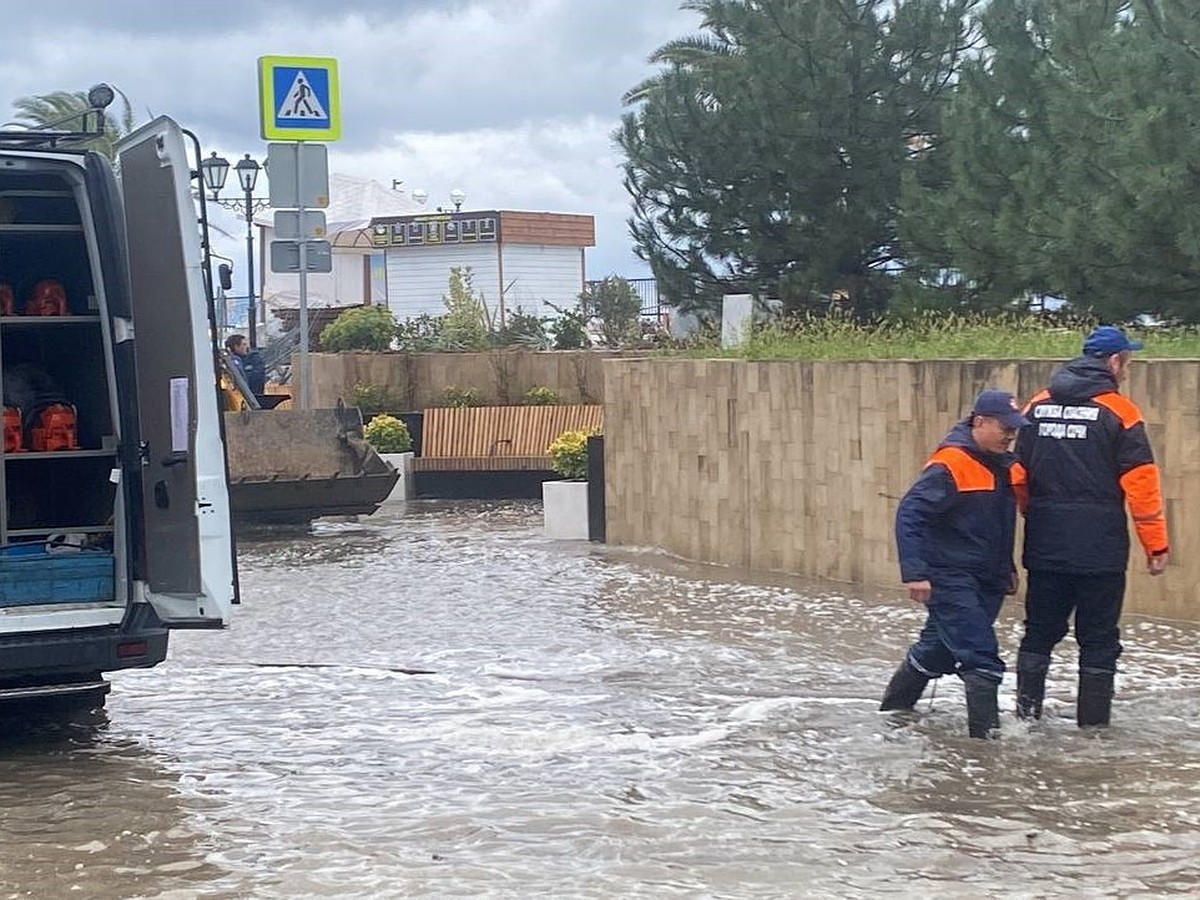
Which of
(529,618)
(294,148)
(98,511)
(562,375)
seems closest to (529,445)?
(562,375)

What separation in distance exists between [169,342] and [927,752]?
3656 millimetres

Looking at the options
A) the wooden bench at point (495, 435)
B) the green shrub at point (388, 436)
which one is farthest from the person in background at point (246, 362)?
the wooden bench at point (495, 435)

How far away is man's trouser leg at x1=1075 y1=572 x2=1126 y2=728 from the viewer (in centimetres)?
767

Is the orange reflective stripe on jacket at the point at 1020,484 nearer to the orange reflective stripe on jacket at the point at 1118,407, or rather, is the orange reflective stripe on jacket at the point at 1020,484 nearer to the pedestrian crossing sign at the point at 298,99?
the orange reflective stripe on jacket at the point at 1118,407

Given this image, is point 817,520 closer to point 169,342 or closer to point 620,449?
point 620,449

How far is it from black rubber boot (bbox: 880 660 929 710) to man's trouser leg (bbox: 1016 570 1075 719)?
424mm

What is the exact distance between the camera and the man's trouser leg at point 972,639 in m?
7.56

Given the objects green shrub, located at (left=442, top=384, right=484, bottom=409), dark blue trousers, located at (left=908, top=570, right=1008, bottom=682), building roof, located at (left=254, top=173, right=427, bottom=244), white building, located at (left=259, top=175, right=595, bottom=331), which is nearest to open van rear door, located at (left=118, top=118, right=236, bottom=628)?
dark blue trousers, located at (left=908, top=570, right=1008, bottom=682)

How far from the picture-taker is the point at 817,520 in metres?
12.6

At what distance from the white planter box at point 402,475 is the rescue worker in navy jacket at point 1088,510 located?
12949mm

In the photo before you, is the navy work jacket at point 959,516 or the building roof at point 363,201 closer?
the navy work jacket at point 959,516

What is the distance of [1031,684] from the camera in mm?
7891

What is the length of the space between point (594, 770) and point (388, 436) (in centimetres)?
1355

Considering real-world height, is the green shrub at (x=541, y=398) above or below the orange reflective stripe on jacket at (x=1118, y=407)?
below
